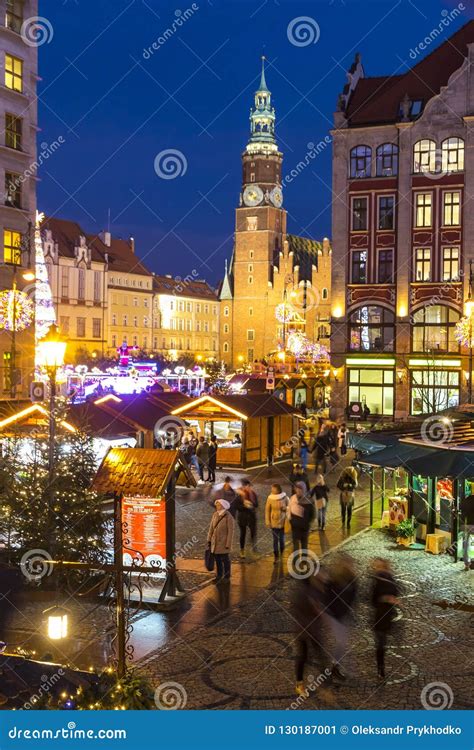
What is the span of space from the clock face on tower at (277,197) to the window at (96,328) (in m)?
30.1

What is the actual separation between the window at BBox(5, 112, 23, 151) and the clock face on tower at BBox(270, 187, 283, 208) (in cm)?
7510

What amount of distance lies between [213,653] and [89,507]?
4.24 meters

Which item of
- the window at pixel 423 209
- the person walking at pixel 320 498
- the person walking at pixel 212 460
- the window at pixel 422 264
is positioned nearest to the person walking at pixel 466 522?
the person walking at pixel 320 498

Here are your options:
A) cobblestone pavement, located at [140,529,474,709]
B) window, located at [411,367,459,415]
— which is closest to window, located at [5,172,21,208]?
window, located at [411,367,459,415]

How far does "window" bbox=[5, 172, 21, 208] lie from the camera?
35.9 meters

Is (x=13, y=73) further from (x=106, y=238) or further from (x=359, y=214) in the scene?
(x=106, y=238)

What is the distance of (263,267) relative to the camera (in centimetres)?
10475

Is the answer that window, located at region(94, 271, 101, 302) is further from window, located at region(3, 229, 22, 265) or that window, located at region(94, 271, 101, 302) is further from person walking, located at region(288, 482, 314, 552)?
person walking, located at region(288, 482, 314, 552)

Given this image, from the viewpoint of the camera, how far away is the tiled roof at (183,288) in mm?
105875

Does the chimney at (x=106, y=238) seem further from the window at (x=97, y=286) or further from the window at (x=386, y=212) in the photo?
the window at (x=386, y=212)

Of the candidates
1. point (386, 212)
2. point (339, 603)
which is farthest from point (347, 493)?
point (386, 212)

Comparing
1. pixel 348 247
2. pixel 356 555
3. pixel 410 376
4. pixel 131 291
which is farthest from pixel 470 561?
pixel 131 291

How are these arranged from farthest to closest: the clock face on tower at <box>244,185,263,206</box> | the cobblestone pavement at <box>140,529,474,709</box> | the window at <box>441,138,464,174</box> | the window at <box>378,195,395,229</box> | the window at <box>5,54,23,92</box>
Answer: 1. the clock face on tower at <box>244,185,263,206</box>
2. the window at <box>378,195,395,229</box>
3. the window at <box>441,138,464,174</box>
4. the window at <box>5,54,23,92</box>
5. the cobblestone pavement at <box>140,529,474,709</box>

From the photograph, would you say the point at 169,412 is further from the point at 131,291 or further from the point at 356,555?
the point at 131,291
